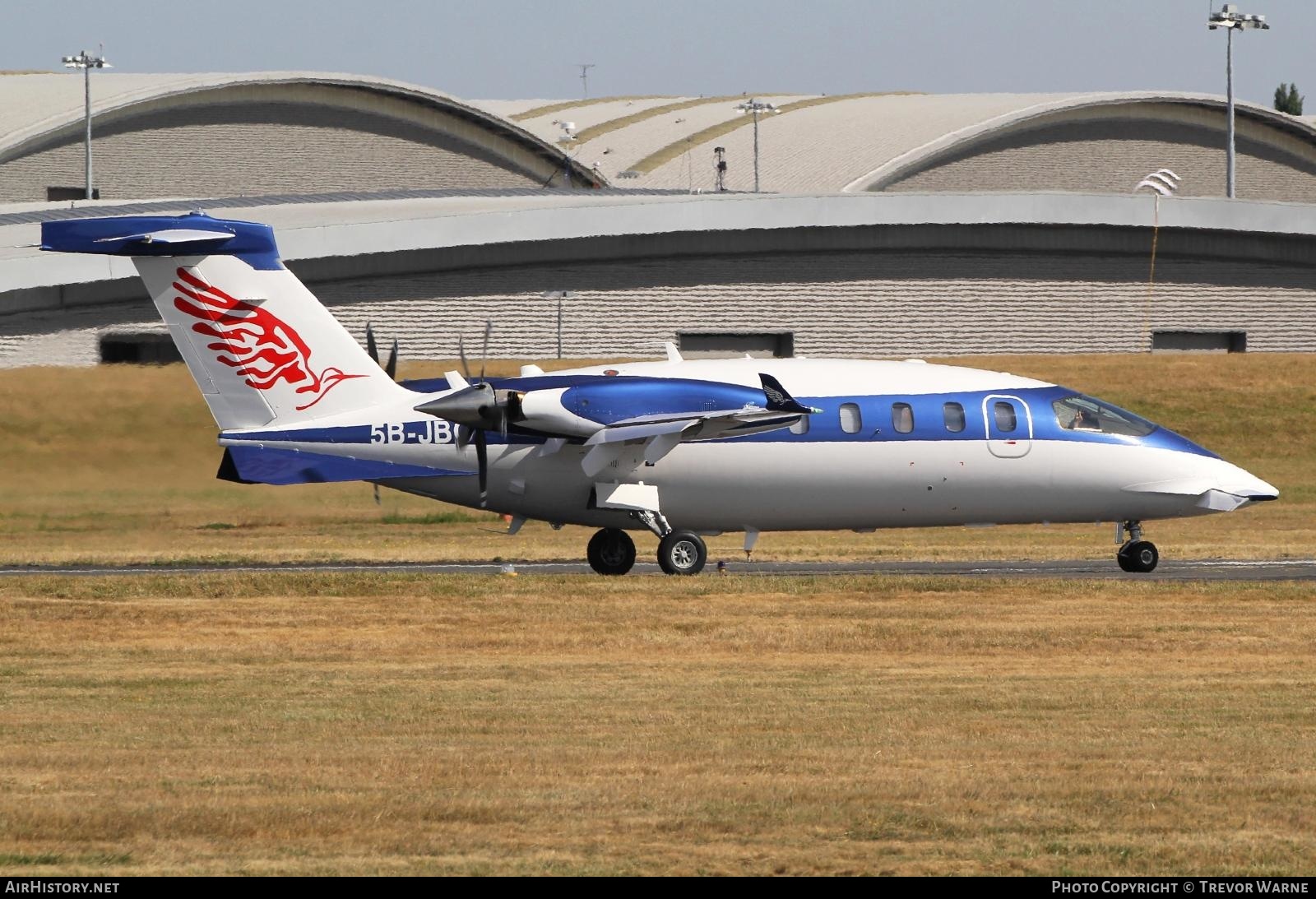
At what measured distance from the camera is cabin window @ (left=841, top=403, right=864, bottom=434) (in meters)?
28.5

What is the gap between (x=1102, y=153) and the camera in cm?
8294

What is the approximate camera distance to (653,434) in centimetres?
2716

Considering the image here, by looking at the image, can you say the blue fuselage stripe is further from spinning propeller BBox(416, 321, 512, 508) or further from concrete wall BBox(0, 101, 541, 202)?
concrete wall BBox(0, 101, 541, 202)

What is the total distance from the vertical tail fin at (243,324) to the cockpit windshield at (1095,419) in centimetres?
1084

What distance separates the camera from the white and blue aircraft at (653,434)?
26953 millimetres

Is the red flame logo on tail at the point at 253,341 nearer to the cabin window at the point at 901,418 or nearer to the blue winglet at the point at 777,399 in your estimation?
the blue winglet at the point at 777,399

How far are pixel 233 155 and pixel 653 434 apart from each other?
5073 cm

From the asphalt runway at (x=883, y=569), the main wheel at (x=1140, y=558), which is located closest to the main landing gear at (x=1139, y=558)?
the main wheel at (x=1140, y=558)

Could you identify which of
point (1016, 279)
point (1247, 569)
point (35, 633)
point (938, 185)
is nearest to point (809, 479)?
point (1247, 569)

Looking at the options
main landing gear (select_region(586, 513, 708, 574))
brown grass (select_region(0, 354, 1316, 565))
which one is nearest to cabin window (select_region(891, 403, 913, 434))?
main landing gear (select_region(586, 513, 708, 574))

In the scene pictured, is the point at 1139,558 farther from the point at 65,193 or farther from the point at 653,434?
the point at 65,193

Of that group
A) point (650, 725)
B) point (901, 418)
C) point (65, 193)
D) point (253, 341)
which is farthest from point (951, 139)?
point (650, 725)

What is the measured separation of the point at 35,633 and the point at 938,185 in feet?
213

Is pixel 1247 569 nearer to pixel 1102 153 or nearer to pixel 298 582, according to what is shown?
pixel 298 582
